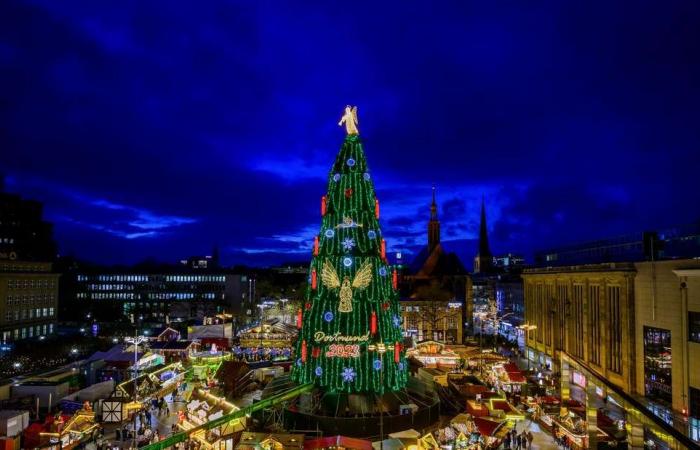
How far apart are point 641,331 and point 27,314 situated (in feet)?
238

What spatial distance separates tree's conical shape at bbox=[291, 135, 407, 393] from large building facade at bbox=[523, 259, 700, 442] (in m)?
12.2

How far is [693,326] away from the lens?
30719 mm

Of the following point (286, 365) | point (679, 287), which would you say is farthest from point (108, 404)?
point (679, 287)

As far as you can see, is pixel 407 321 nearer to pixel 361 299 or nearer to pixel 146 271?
pixel 361 299

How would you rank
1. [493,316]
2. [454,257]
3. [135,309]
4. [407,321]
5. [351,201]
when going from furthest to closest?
[135,309] < [493,316] < [454,257] < [407,321] < [351,201]

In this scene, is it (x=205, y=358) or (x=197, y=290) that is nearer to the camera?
(x=205, y=358)

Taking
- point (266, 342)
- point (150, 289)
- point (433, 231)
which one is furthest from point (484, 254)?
point (266, 342)

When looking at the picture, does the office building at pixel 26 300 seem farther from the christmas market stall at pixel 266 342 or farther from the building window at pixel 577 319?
the building window at pixel 577 319

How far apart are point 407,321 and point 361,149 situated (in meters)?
51.8

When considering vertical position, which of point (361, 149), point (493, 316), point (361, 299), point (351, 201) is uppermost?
point (361, 149)

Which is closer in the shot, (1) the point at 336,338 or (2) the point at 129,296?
(1) the point at 336,338

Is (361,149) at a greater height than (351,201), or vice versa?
(361,149)

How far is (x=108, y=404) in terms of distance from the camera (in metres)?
30.9

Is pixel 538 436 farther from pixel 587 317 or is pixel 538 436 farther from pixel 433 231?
pixel 433 231
